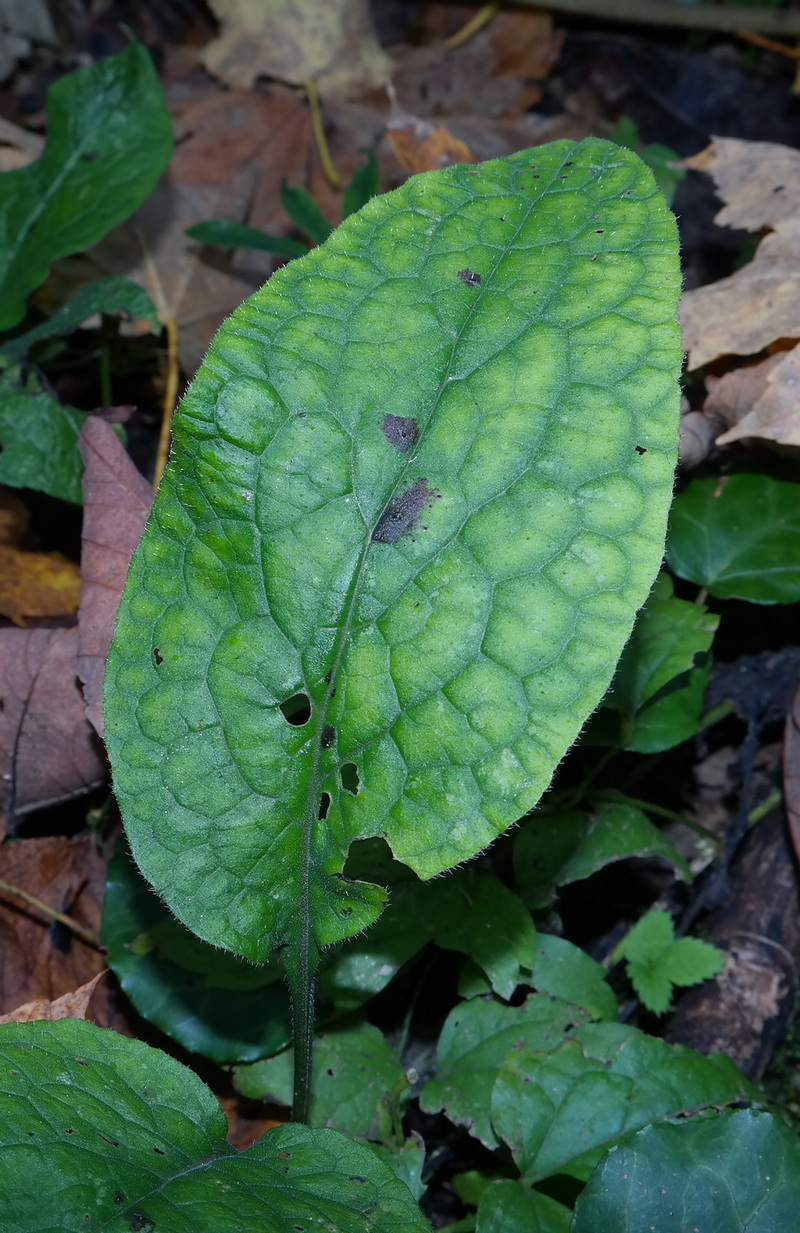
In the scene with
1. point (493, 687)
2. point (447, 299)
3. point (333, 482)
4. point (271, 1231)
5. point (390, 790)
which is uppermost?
point (447, 299)

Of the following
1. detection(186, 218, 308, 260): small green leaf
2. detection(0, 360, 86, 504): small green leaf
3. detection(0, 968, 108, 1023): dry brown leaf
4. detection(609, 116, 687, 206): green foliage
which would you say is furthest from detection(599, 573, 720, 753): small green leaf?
detection(609, 116, 687, 206): green foliage

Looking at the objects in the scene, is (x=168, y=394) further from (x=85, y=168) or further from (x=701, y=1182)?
(x=701, y=1182)

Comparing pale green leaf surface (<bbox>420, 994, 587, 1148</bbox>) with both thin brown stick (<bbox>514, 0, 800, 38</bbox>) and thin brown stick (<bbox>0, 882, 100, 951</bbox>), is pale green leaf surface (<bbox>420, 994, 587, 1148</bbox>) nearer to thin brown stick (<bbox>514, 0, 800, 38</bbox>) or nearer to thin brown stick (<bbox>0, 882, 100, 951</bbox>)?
thin brown stick (<bbox>0, 882, 100, 951</bbox>)

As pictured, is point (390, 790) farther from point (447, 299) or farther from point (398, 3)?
point (398, 3)

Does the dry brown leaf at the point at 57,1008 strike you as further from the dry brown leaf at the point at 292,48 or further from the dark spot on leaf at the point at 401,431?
the dry brown leaf at the point at 292,48

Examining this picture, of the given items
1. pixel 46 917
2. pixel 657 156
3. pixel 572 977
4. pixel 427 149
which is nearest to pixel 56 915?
pixel 46 917

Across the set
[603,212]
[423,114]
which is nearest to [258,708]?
[603,212]

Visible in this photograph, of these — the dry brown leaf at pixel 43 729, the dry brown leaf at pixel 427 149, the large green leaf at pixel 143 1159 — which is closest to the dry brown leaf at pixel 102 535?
the dry brown leaf at pixel 43 729
